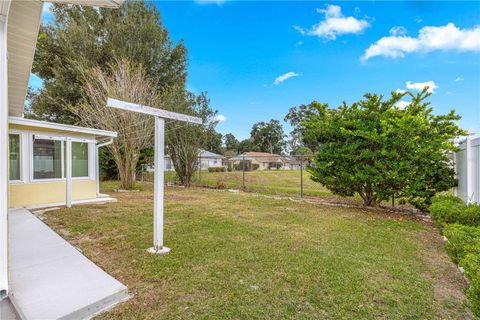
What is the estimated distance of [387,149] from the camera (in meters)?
6.19

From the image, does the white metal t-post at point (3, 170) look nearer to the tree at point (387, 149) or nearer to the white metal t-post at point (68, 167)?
the white metal t-post at point (68, 167)

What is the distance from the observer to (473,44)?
6.41 metres

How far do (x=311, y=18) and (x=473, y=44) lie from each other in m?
5.67

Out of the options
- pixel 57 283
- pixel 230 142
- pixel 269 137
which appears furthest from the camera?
pixel 230 142

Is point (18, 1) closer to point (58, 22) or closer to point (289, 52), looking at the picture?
point (289, 52)

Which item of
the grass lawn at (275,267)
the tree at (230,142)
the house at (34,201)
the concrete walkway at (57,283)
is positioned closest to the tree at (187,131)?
the house at (34,201)

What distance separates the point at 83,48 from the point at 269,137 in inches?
1767

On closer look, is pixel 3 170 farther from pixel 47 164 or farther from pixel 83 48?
pixel 83 48

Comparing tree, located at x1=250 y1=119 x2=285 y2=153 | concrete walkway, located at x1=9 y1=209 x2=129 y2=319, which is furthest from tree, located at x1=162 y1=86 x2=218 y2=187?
tree, located at x1=250 y1=119 x2=285 y2=153

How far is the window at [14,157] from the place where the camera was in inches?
260

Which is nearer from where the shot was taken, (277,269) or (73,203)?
(277,269)

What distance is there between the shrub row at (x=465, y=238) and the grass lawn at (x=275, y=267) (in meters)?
0.40

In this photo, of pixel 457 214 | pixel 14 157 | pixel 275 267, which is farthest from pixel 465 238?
pixel 14 157

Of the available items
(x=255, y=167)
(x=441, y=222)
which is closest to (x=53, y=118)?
(x=441, y=222)
